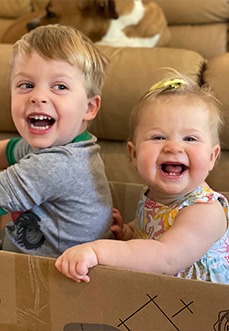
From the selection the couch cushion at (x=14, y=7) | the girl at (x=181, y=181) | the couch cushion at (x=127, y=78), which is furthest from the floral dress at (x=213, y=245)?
the couch cushion at (x=14, y=7)

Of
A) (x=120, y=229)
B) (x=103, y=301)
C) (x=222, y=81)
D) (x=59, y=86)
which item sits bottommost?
(x=120, y=229)

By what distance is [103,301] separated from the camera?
2.50 ft

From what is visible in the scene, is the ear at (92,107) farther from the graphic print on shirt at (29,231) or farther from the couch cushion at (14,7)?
the couch cushion at (14,7)

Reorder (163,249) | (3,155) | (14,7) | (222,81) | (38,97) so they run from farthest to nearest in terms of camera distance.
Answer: (14,7) → (222,81) → (3,155) → (38,97) → (163,249)

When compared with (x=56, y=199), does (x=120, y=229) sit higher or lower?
lower

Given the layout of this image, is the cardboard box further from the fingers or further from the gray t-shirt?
the gray t-shirt

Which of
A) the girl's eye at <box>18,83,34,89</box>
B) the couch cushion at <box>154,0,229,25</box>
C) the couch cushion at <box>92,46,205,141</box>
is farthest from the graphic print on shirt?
the couch cushion at <box>154,0,229,25</box>

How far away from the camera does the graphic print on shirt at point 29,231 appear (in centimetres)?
102

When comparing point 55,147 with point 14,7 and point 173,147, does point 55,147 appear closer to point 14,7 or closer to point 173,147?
point 173,147

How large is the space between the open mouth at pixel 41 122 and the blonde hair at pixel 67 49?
108mm

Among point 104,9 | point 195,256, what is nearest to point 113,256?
point 195,256

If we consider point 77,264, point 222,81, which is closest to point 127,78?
point 222,81

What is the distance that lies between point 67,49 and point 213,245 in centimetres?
49

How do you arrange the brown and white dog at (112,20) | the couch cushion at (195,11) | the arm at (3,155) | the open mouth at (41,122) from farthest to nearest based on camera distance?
the couch cushion at (195,11)
the brown and white dog at (112,20)
the arm at (3,155)
the open mouth at (41,122)
